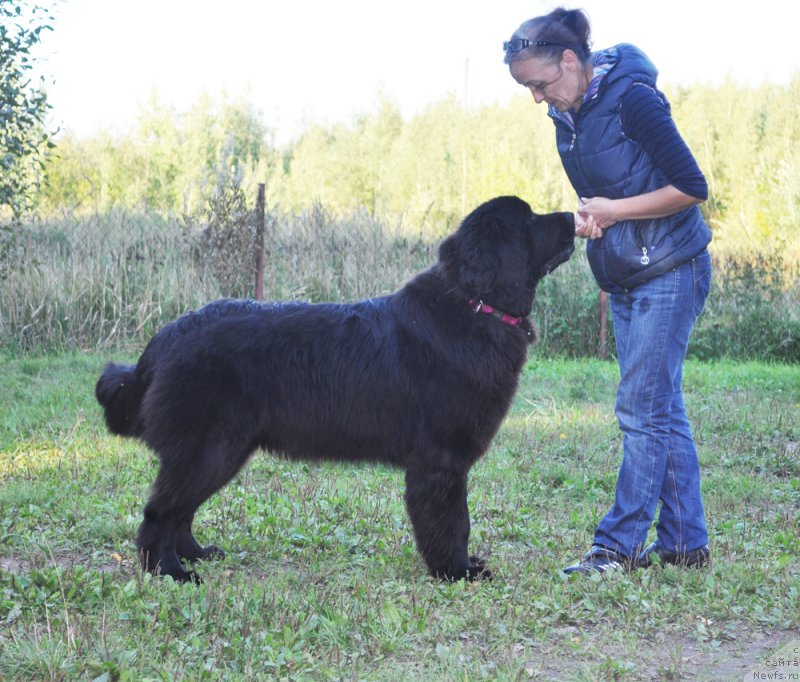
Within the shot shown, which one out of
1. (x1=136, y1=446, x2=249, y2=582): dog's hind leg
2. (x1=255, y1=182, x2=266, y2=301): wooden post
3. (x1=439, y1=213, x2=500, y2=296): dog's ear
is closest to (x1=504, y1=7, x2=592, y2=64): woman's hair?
(x1=439, y1=213, x2=500, y2=296): dog's ear

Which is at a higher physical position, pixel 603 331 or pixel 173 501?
pixel 173 501

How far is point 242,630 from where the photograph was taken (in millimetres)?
3125

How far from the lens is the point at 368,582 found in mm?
3734

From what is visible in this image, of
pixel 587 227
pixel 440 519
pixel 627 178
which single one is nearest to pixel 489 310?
pixel 587 227

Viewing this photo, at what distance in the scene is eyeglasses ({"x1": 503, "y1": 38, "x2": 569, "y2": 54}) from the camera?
387 centimetres

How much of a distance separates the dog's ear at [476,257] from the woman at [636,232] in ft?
1.33

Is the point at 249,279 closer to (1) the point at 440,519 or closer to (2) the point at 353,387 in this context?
(2) the point at 353,387

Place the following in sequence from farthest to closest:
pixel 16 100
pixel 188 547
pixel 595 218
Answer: pixel 16 100, pixel 188 547, pixel 595 218

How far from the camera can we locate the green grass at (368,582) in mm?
2949

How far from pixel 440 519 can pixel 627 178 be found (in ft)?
5.72

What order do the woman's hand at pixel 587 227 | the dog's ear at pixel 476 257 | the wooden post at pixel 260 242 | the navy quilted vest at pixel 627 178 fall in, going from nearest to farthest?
the navy quilted vest at pixel 627 178, the woman's hand at pixel 587 227, the dog's ear at pixel 476 257, the wooden post at pixel 260 242

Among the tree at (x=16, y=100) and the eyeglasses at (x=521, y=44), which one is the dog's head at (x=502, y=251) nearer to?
the eyeglasses at (x=521, y=44)

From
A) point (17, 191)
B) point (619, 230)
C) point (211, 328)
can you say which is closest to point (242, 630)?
point (211, 328)

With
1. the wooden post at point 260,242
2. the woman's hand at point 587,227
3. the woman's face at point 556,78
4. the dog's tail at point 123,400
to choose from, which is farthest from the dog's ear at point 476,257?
the wooden post at point 260,242
